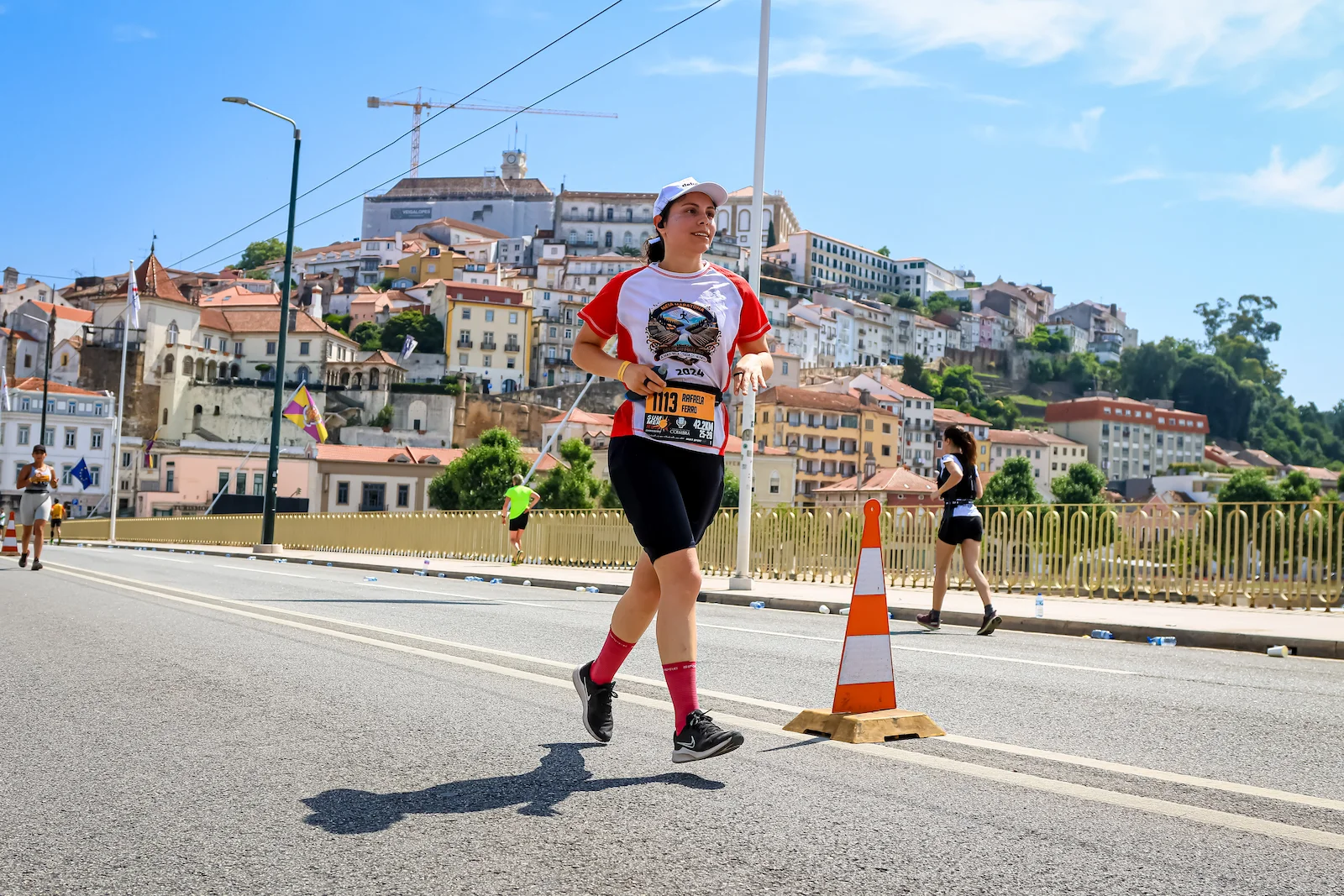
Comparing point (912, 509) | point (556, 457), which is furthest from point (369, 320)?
point (912, 509)

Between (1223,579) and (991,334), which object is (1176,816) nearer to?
(1223,579)

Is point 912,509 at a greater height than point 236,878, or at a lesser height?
greater

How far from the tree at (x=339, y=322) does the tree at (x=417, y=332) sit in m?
11.6

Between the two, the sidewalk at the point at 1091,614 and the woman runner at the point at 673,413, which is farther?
the sidewalk at the point at 1091,614

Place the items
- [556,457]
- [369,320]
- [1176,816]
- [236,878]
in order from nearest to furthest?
[236,878], [1176,816], [556,457], [369,320]

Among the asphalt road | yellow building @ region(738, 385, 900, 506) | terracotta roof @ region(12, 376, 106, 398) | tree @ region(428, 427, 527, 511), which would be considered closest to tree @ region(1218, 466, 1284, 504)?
yellow building @ region(738, 385, 900, 506)

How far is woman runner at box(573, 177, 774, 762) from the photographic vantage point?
13.5 feet

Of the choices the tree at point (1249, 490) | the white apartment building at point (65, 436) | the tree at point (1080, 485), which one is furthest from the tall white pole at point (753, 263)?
the tree at point (1080, 485)

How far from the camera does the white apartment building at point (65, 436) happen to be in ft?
302

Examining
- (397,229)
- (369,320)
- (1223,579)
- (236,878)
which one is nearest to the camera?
(236,878)

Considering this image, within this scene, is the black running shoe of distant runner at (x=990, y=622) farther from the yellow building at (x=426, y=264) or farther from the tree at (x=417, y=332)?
the yellow building at (x=426, y=264)

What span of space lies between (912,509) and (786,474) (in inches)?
3583

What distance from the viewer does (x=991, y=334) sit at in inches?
7569

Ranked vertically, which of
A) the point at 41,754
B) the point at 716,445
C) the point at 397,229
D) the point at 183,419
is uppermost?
the point at 397,229
